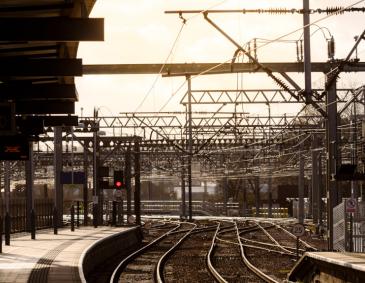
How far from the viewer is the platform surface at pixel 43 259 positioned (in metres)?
21.0

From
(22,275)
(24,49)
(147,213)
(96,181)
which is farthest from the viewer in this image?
(147,213)

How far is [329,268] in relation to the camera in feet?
70.5

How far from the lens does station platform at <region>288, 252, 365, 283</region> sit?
18.8m

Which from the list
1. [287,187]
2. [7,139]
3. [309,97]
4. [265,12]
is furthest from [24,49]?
[287,187]

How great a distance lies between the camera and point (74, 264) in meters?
24.1

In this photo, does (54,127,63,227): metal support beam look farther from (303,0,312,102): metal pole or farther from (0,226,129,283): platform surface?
(303,0,312,102): metal pole

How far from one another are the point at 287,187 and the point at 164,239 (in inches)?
1889

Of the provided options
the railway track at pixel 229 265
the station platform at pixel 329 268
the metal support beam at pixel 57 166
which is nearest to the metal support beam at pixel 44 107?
the railway track at pixel 229 265

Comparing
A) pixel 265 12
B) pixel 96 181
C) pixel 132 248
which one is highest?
pixel 265 12

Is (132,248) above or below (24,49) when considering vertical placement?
below

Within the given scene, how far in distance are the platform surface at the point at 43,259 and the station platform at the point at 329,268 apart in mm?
5594

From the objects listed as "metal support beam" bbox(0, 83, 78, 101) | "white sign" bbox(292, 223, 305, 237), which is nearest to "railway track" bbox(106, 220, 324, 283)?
"white sign" bbox(292, 223, 305, 237)

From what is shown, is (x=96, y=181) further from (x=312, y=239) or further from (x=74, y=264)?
(x=74, y=264)

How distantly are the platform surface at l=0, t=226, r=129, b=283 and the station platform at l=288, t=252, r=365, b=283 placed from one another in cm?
559
